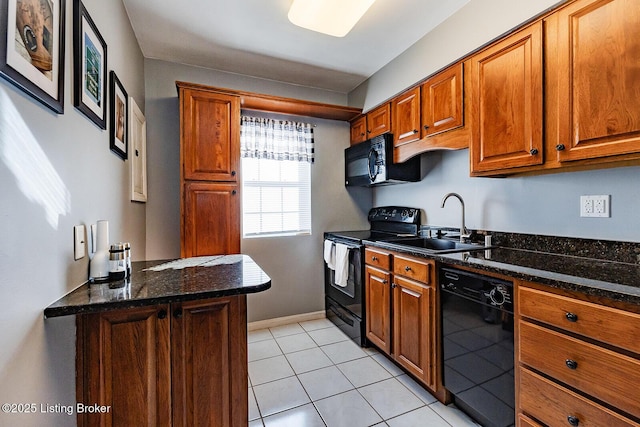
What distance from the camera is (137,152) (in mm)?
2197

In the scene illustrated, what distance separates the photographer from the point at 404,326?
2.04 m

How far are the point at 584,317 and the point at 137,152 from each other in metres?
2.73

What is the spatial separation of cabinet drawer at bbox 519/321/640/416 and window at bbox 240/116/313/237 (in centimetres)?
224

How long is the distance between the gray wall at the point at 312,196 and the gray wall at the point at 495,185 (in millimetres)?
736

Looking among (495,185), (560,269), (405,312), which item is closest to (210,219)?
(405,312)

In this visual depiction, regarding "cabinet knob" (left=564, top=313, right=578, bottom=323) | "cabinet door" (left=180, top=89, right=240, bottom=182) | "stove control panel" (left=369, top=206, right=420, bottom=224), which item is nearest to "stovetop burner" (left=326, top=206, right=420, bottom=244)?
"stove control panel" (left=369, top=206, right=420, bottom=224)

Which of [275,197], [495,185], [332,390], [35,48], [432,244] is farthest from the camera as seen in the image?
[275,197]

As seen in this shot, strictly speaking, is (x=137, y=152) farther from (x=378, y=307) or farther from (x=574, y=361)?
(x=574, y=361)

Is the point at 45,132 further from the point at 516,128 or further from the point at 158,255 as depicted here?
the point at 516,128

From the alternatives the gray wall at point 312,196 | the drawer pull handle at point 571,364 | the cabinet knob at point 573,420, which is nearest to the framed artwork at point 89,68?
the gray wall at point 312,196

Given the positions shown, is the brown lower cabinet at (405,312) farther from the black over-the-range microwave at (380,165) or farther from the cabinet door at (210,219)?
the cabinet door at (210,219)

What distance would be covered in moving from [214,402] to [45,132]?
3.75 feet

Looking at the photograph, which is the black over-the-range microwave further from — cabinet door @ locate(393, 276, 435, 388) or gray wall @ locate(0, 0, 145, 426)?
gray wall @ locate(0, 0, 145, 426)

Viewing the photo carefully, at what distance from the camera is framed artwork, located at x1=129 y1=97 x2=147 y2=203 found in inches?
79.5
